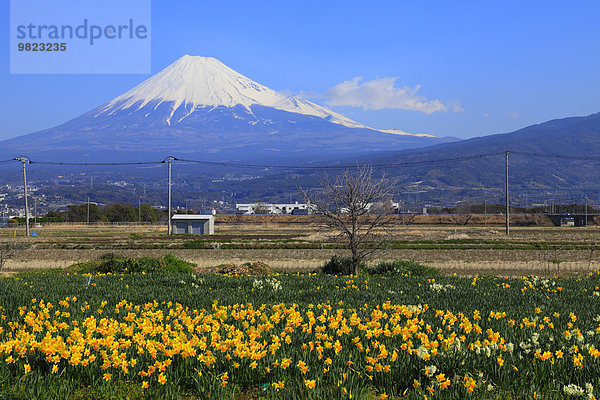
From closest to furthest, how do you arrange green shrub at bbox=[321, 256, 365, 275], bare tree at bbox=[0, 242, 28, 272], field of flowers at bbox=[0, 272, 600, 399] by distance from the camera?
field of flowers at bbox=[0, 272, 600, 399]
green shrub at bbox=[321, 256, 365, 275]
bare tree at bbox=[0, 242, 28, 272]

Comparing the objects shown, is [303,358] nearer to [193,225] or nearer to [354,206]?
[354,206]

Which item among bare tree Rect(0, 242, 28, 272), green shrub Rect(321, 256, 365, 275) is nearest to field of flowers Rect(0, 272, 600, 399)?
green shrub Rect(321, 256, 365, 275)

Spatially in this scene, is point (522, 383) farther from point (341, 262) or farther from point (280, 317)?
point (341, 262)

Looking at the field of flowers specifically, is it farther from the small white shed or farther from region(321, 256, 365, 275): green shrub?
the small white shed

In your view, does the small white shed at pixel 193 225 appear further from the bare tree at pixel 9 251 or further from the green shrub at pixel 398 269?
the green shrub at pixel 398 269

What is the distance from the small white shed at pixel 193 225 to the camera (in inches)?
3024

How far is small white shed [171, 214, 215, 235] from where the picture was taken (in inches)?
3024

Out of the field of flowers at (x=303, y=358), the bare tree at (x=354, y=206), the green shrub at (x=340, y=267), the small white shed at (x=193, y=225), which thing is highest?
the bare tree at (x=354, y=206)

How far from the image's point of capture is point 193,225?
253 ft

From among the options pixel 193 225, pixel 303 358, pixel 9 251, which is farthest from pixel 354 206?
pixel 193 225

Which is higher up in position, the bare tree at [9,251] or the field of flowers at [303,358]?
the field of flowers at [303,358]

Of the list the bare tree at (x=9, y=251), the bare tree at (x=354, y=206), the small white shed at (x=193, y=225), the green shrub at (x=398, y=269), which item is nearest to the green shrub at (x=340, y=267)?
the bare tree at (x=354, y=206)

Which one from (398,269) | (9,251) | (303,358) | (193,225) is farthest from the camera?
(193,225)

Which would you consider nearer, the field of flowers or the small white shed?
the field of flowers
